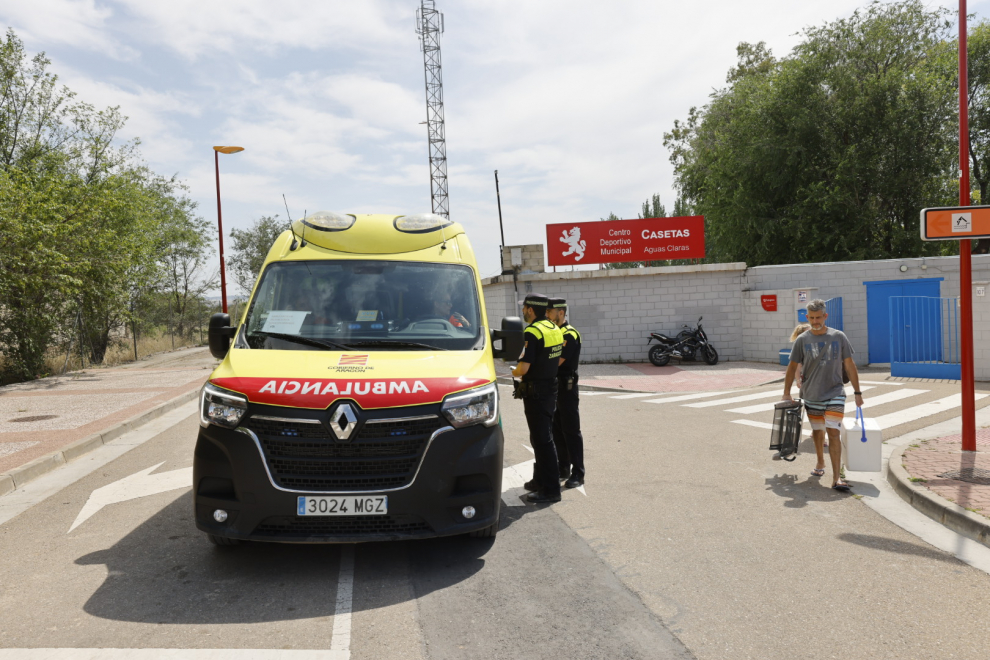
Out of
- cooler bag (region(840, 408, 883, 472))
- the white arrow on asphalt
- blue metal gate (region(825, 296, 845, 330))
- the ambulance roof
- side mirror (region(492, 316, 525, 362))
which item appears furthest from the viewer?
blue metal gate (region(825, 296, 845, 330))

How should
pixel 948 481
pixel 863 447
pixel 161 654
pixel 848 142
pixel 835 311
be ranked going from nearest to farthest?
1. pixel 161 654
2. pixel 948 481
3. pixel 863 447
4. pixel 835 311
5. pixel 848 142

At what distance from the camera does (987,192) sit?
98.3 feet

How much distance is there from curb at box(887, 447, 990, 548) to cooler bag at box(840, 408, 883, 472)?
26 centimetres

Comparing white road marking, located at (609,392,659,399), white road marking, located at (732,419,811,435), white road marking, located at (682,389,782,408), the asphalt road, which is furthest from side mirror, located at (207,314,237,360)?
white road marking, located at (609,392,659,399)

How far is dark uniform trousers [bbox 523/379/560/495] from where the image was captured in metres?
6.21

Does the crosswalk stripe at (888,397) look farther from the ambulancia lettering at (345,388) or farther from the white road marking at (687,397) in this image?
the ambulancia lettering at (345,388)

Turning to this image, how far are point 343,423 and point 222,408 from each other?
0.79 m

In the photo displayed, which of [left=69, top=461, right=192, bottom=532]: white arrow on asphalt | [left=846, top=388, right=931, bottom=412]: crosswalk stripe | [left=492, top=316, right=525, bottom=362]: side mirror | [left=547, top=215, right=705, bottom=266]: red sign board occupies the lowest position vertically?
[left=846, top=388, right=931, bottom=412]: crosswalk stripe

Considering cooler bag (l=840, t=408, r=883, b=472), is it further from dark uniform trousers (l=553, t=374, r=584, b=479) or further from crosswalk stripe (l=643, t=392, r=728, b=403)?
crosswalk stripe (l=643, t=392, r=728, b=403)

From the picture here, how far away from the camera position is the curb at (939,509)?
5.16m

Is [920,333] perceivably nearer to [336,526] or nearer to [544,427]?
[544,427]

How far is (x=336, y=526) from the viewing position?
4.32 metres

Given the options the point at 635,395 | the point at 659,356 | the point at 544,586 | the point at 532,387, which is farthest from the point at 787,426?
the point at 659,356

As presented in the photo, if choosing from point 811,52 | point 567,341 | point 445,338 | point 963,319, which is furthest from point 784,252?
point 445,338
